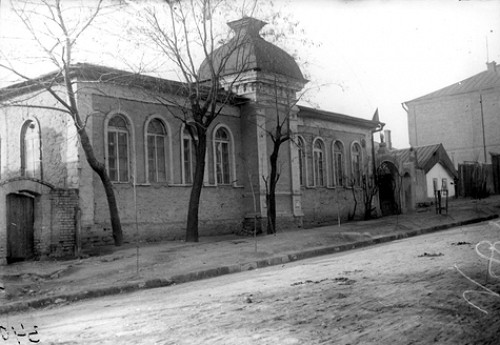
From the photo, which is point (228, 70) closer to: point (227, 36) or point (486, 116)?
point (227, 36)

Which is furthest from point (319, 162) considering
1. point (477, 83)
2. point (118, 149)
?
point (477, 83)

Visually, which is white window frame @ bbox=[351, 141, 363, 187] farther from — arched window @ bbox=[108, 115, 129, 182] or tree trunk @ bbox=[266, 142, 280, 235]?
arched window @ bbox=[108, 115, 129, 182]

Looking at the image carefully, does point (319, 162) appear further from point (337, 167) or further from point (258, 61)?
point (258, 61)

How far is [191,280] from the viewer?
1165cm

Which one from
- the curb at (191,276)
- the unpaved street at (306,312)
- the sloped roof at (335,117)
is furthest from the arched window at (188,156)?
the unpaved street at (306,312)

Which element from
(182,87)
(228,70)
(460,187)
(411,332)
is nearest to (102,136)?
(182,87)

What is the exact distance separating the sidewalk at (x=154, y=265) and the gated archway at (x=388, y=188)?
31.9 feet

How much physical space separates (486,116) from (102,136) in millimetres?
10841

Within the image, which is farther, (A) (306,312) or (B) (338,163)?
(B) (338,163)

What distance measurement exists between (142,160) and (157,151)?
2.77 ft

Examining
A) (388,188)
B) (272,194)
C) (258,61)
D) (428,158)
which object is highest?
(258,61)

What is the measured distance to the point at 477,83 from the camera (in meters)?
8.95

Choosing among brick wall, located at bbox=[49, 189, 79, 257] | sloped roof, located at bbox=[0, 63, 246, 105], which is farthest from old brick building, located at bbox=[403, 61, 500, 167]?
brick wall, located at bbox=[49, 189, 79, 257]

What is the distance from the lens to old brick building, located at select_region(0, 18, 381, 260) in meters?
14.8
